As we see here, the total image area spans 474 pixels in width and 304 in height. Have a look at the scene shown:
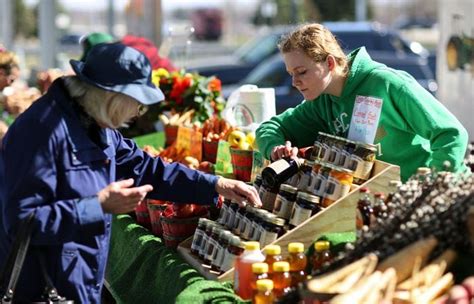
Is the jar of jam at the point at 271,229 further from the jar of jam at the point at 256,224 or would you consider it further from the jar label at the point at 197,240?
the jar label at the point at 197,240

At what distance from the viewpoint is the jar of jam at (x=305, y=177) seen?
144 inches

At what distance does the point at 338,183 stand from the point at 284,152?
461 mm

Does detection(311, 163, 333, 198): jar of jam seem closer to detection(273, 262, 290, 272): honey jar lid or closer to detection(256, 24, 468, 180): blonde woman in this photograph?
detection(256, 24, 468, 180): blonde woman

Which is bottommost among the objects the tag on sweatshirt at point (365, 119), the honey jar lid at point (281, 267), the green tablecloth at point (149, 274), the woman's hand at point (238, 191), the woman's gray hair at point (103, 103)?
the green tablecloth at point (149, 274)

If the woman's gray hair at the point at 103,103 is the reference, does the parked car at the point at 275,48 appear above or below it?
below

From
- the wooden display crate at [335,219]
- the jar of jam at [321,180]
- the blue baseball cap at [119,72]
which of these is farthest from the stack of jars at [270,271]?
the blue baseball cap at [119,72]

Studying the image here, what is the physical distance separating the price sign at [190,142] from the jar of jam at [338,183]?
6.41ft

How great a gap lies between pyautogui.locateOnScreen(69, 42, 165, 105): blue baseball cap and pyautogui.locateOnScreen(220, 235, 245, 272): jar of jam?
75 cm

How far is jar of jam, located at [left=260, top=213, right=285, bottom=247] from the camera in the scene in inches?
137

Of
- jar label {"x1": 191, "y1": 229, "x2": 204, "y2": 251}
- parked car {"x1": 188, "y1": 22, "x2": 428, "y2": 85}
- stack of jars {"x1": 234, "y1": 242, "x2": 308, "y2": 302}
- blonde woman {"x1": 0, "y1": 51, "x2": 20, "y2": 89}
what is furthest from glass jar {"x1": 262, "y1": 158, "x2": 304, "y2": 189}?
parked car {"x1": 188, "y1": 22, "x2": 428, "y2": 85}

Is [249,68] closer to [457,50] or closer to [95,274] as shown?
[457,50]

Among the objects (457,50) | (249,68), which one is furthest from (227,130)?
(249,68)

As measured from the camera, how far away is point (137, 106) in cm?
300

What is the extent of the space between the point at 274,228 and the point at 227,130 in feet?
6.41
